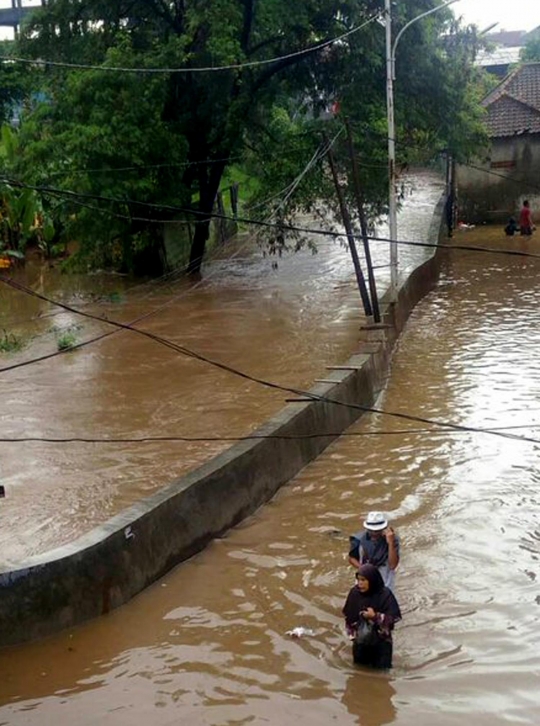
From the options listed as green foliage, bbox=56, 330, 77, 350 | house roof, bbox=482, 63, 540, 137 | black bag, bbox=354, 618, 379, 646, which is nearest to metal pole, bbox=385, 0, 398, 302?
green foliage, bbox=56, 330, 77, 350

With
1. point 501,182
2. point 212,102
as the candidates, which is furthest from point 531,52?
point 212,102

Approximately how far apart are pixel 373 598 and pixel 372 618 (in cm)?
16

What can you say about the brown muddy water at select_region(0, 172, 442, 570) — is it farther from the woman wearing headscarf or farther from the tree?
the woman wearing headscarf

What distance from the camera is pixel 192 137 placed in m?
23.7

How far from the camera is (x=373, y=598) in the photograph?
6.64 meters

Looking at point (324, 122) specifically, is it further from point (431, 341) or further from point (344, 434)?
point (344, 434)

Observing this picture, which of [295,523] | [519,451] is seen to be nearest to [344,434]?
[519,451]

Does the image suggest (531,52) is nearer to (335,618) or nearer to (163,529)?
(163,529)

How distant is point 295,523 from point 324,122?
603 inches

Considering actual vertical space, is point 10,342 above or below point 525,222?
below

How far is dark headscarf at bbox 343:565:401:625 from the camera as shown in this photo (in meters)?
6.62

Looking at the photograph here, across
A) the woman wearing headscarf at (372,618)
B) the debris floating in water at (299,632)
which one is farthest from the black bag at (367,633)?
the debris floating in water at (299,632)

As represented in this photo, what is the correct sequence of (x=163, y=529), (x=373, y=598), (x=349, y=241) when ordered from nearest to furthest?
(x=373, y=598), (x=163, y=529), (x=349, y=241)

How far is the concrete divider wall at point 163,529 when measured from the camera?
23.1 feet
